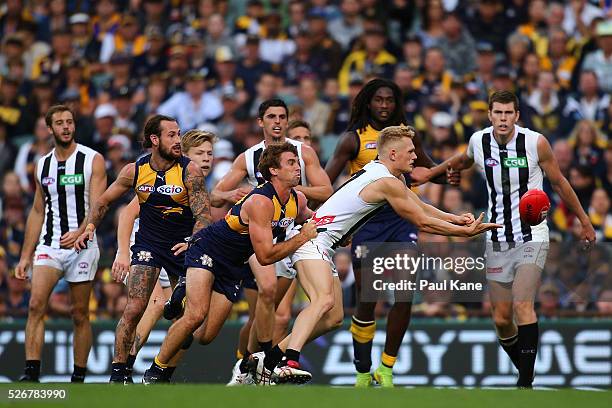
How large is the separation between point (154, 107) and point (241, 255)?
7475mm

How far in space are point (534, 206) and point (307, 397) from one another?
9.81 feet

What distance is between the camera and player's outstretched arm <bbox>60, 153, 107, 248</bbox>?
12.5 m

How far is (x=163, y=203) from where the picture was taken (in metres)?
11.5

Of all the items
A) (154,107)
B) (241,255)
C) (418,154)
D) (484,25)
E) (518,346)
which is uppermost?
(484,25)

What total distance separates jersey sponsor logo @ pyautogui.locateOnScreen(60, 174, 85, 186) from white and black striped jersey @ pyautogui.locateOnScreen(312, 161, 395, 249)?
103 inches

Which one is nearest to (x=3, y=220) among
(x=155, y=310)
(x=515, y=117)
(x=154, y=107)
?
(x=154, y=107)

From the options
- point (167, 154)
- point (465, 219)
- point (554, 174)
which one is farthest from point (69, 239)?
point (554, 174)

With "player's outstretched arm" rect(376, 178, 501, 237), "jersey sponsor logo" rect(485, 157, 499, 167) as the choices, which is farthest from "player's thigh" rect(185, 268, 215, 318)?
"jersey sponsor logo" rect(485, 157, 499, 167)

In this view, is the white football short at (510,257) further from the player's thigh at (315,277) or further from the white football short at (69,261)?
the white football short at (69,261)

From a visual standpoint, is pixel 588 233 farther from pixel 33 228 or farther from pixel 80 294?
pixel 33 228

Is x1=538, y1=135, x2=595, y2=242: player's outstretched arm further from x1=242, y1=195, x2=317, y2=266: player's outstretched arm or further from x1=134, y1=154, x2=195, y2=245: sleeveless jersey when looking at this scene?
x1=134, y1=154, x2=195, y2=245: sleeveless jersey

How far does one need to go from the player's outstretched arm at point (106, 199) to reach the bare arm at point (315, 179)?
1.54 metres

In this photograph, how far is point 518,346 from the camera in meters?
11.6

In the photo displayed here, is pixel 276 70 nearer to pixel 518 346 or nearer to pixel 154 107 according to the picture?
pixel 154 107
